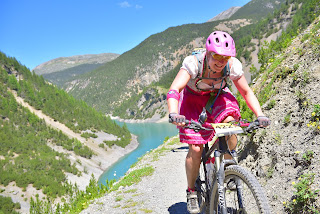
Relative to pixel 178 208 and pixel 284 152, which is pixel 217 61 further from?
pixel 178 208

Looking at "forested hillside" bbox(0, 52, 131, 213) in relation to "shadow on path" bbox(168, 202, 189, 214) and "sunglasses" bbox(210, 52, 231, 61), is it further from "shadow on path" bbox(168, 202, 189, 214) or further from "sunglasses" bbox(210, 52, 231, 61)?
"sunglasses" bbox(210, 52, 231, 61)

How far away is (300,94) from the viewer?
5203mm

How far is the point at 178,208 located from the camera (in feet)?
20.7

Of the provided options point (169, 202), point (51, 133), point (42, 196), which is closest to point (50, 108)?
point (51, 133)

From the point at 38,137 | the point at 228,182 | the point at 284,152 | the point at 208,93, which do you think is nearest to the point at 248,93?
the point at 208,93

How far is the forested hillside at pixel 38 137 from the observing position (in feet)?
133

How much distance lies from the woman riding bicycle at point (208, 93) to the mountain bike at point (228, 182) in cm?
23

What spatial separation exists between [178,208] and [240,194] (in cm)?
389

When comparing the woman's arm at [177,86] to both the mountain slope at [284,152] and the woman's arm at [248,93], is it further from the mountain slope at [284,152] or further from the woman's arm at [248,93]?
the mountain slope at [284,152]

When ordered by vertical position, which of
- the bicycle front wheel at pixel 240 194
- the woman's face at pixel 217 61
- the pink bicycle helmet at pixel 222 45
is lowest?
the bicycle front wheel at pixel 240 194

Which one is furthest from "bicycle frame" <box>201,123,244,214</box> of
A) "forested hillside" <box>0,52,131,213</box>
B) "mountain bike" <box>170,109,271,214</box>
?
"forested hillside" <box>0,52,131,213</box>

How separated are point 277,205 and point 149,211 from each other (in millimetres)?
3551

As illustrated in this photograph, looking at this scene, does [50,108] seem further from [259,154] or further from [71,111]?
[259,154]

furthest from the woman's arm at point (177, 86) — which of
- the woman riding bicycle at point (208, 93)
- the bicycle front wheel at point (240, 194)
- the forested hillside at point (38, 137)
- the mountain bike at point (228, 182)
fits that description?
the forested hillside at point (38, 137)
